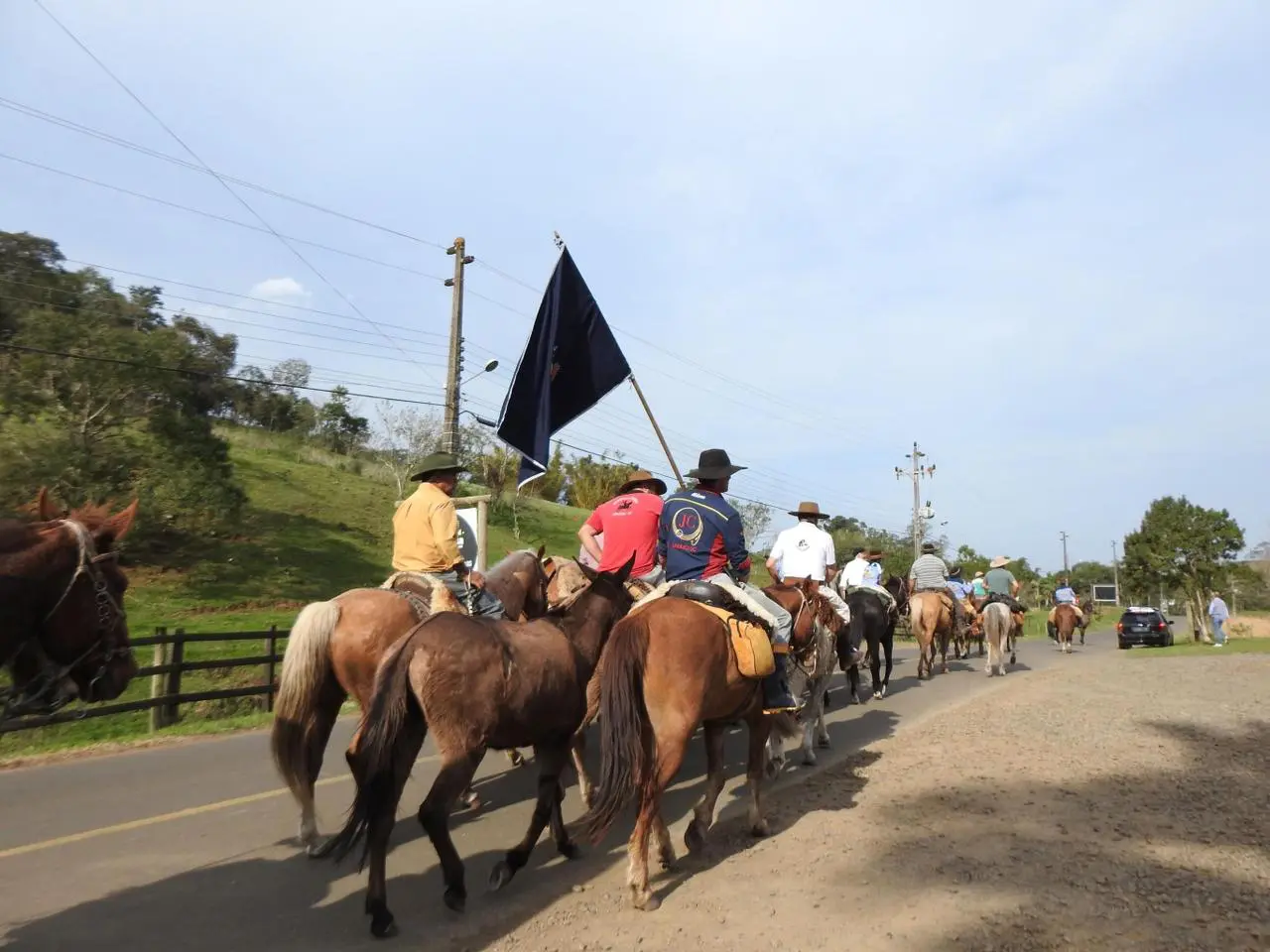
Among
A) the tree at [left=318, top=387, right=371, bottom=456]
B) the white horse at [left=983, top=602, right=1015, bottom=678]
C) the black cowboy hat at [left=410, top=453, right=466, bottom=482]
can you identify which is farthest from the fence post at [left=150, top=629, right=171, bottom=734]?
the tree at [left=318, top=387, right=371, bottom=456]

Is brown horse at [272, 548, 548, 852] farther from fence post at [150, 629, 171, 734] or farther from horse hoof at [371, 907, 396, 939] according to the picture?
fence post at [150, 629, 171, 734]

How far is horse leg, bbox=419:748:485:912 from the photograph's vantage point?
167 inches

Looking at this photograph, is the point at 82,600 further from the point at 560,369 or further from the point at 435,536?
the point at 560,369

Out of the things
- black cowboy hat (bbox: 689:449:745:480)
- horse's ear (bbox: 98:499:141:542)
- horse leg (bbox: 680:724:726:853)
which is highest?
black cowboy hat (bbox: 689:449:745:480)

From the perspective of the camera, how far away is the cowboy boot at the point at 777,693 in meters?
5.89

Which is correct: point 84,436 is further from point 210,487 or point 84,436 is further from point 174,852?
point 174,852

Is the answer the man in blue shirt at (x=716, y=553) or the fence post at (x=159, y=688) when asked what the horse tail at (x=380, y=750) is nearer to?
the man in blue shirt at (x=716, y=553)

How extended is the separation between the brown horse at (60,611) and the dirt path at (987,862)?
7.31 feet

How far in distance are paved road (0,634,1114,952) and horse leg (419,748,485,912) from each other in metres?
0.13

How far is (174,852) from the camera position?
216 inches

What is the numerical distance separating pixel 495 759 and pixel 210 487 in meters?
16.9

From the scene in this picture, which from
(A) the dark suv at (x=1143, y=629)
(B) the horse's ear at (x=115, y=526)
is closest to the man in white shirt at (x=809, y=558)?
(B) the horse's ear at (x=115, y=526)

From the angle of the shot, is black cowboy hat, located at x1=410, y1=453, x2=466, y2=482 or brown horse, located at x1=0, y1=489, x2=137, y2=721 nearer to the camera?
brown horse, located at x1=0, y1=489, x2=137, y2=721

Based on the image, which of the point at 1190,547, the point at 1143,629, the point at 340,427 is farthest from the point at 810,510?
the point at 340,427
